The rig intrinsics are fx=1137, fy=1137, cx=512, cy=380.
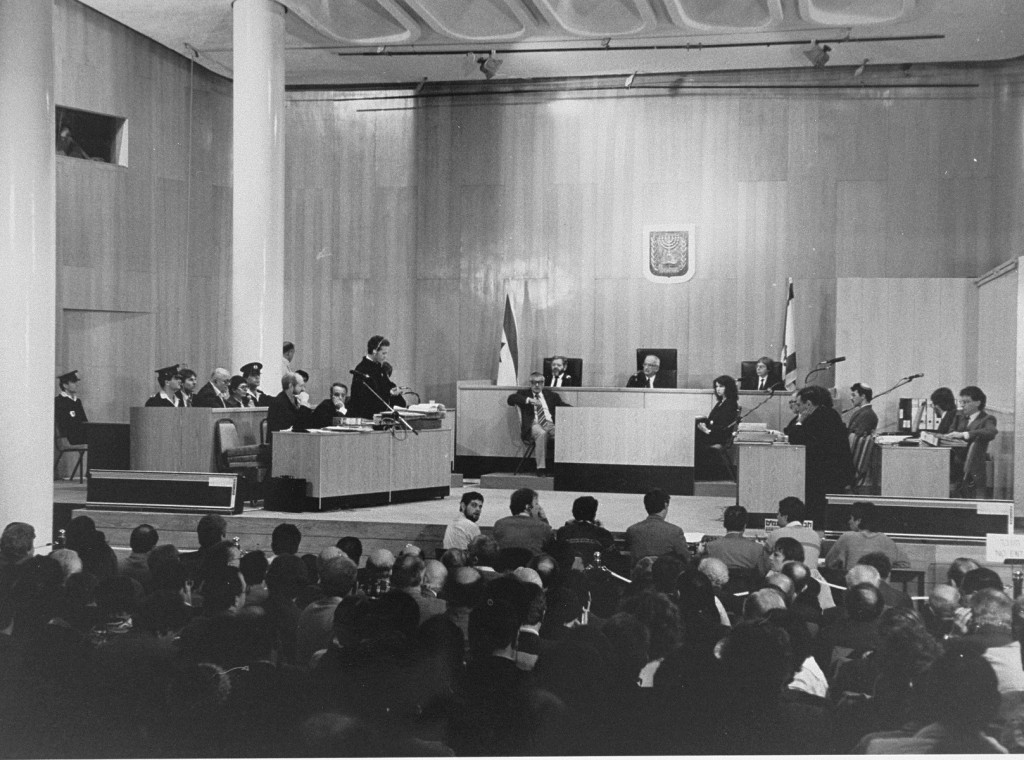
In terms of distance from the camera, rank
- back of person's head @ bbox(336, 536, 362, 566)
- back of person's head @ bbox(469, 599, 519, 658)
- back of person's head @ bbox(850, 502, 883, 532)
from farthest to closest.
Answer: back of person's head @ bbox(850, 502, 883, 532) < back of person's head @ bbox(336, 536, 362, 566) < back of person's head @ bbox(469, 599, 519, 658)

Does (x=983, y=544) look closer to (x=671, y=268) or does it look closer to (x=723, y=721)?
(x=723, y=721)

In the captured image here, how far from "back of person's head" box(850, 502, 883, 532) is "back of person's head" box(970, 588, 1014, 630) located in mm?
2911

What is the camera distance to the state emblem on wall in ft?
45.1

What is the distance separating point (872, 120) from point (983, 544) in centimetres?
709

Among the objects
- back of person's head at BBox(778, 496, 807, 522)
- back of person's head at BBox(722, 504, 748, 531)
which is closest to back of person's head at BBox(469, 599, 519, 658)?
back of person's head at BBox(722, 504, 748, 531)

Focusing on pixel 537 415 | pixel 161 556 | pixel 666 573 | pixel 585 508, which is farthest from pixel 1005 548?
pixel 537 415

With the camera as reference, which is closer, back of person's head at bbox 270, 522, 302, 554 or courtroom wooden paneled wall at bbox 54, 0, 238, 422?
back of person's head at bbox 270, 522, 302, 554

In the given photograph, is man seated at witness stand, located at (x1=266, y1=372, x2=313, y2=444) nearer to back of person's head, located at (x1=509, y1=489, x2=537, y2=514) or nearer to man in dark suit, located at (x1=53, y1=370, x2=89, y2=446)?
man in dark suit, located at (x1=53, y1=370, x2=89, y2=446)

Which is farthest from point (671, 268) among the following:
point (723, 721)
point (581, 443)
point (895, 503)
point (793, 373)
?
point (723, 721)

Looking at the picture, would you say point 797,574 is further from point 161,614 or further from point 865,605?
point 161,614

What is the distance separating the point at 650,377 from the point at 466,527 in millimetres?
6043

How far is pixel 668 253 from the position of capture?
45.3 ft

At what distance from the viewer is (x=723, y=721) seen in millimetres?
3775

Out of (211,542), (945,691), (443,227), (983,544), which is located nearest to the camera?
(945,691)
